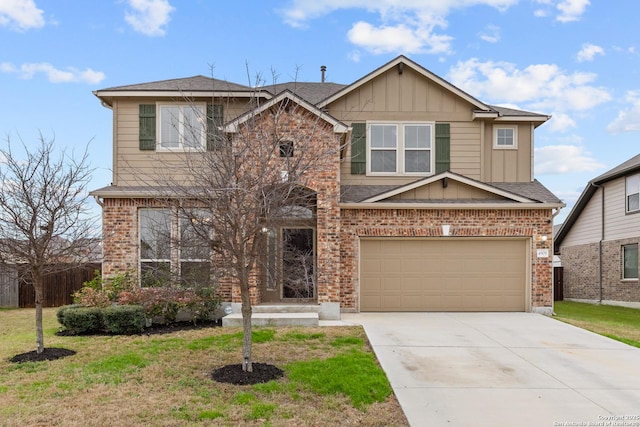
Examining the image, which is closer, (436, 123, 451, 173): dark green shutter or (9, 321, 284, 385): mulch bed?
(9, 321, 284, 385): mulch bed

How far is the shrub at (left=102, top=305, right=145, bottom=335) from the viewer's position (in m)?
9.76

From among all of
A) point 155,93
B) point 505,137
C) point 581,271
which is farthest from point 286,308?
point 581,271

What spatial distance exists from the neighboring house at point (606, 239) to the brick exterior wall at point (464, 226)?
653 centimetres

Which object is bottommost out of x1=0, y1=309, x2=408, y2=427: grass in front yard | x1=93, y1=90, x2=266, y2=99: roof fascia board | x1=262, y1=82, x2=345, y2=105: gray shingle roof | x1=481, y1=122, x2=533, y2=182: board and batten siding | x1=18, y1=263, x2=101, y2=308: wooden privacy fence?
x1=18, y1=263, x2=101, y2=308: wooden privacy fence

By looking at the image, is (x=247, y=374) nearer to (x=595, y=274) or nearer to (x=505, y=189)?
(x=505, y=189)

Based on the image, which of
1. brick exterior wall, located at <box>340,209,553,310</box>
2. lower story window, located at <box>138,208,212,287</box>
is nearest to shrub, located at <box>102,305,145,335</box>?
lower story window, located at <box>138,208,212,287</box>

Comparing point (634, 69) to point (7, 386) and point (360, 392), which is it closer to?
point (360, 392)

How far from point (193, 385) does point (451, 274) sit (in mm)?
8133

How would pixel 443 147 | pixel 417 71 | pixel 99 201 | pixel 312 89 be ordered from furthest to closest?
1. pixel 312 89
2. pixel 443 147
3. pixel 417 71
4. pixel 99 201

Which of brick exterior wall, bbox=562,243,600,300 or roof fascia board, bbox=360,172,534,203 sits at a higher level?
roof fascia board, bbox=360,172,534,203

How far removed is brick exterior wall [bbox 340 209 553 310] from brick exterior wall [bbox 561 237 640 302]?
6592 mm

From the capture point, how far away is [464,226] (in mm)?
12273

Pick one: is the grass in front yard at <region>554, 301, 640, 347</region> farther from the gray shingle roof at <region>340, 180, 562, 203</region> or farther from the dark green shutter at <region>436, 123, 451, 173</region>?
the dark green shutter at <region>436, 123, 451, 173</region>

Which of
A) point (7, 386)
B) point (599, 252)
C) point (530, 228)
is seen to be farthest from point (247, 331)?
point (599, 252)
